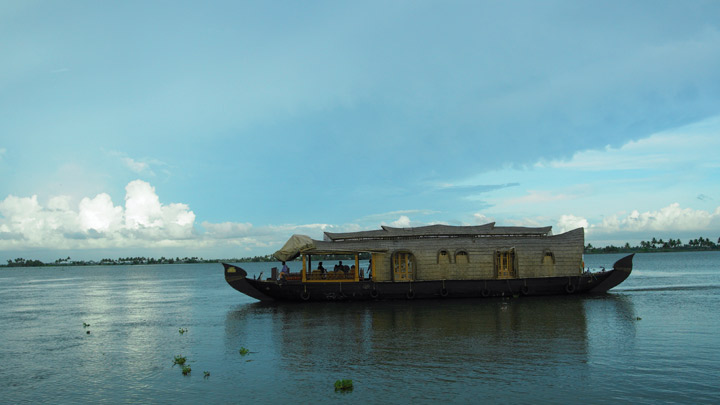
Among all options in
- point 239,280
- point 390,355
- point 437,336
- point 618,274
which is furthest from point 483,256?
point 390,355

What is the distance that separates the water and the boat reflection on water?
73mm

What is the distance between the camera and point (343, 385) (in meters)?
13.4

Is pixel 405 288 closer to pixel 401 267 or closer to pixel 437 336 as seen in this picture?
pixel 401 267

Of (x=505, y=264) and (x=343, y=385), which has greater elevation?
(x=505, y=264)

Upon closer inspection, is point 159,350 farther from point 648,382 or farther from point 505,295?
point 505,295

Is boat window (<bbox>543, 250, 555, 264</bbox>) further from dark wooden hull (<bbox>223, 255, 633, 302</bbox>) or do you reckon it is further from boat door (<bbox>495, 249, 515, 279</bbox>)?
boat door (<bbox>495, 249, 515, 279</bbox>)

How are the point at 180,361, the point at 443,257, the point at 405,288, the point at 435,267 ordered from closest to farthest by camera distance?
the point at 180,361, the point at 405,288, the point at 435,267, the point at 443,257

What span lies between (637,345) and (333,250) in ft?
58.8

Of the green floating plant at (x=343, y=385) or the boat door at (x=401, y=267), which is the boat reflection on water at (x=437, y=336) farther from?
the boat door at (x=401, y=267)

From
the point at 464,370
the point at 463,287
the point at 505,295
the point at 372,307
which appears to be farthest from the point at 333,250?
the point at 464,370

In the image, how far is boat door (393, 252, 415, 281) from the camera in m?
31.6

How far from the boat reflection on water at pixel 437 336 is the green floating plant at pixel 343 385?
0.99 meters

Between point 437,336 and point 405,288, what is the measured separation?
11.3 meters

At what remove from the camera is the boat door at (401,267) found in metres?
31.6
